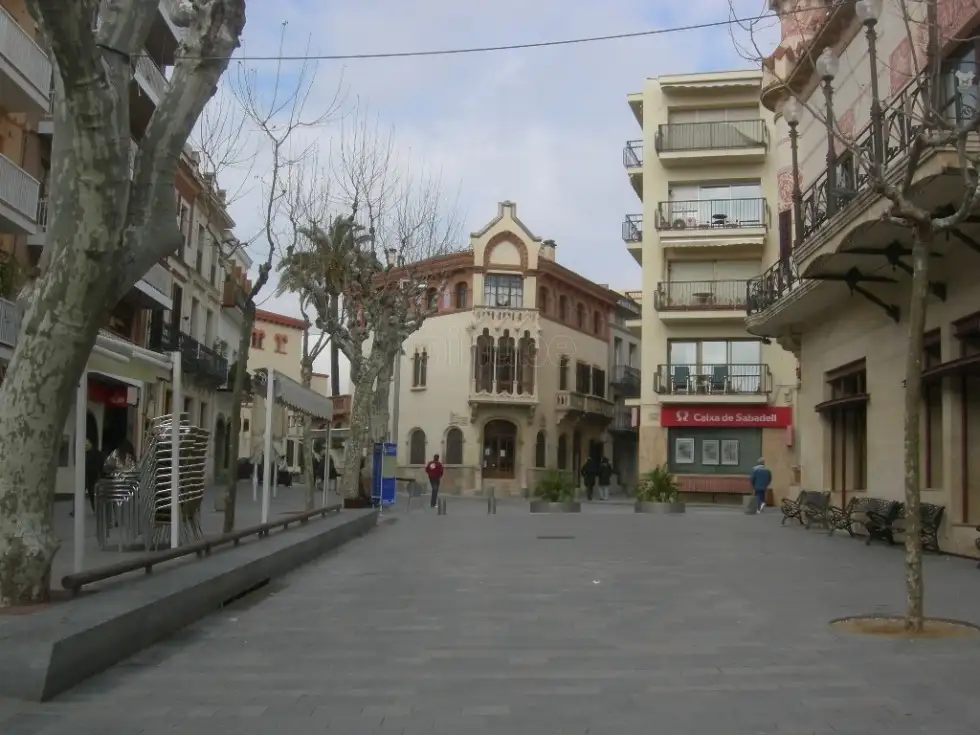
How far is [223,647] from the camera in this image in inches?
298

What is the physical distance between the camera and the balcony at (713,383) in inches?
1604

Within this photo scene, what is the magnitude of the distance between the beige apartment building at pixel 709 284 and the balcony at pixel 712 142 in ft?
0.15

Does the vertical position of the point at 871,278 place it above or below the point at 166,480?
above

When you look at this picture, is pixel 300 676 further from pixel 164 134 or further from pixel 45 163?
pixel 45 163

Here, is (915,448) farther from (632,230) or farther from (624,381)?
(624,381)

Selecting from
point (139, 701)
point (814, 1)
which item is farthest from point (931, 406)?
point (139, 701)

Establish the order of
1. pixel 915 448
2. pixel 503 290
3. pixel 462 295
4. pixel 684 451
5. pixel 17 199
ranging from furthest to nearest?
1. pixel 462 295
2. pixel 503 290
3. pixel 684 451
4. pixel 17 199
5. pixel 915 448

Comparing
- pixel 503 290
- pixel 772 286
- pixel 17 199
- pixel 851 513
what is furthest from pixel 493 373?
pixel 851 513

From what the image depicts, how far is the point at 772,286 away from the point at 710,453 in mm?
19442

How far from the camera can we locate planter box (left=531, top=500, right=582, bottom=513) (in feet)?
96.1

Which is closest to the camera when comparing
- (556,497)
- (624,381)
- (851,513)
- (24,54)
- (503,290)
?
(851,513)

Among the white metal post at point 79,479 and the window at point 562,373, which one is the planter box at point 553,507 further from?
the window at point 562,373

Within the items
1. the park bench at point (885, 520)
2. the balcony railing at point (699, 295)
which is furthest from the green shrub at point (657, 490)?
the park bench at point (885, 520)

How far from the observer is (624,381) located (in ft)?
201
